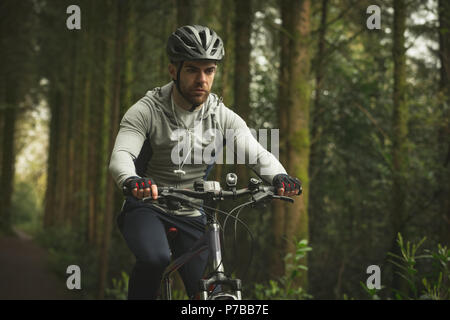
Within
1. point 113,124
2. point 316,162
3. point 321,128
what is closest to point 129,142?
point 113,124

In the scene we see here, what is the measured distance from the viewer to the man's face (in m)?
3.72

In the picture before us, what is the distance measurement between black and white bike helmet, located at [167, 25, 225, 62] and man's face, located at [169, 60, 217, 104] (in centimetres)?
7

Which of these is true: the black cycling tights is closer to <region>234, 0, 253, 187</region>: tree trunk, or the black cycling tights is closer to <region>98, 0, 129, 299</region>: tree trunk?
<region>234, 0, 253, 187</region>: tree trunk

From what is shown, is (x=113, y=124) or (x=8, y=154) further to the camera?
(x=8, y=154)

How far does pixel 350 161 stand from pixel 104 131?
688 centimetres

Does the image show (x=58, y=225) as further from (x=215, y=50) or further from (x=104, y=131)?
(x=215, y=50)

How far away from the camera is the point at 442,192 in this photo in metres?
8.65

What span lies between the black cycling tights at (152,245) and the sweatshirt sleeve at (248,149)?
597mm

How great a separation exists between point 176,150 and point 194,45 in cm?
77

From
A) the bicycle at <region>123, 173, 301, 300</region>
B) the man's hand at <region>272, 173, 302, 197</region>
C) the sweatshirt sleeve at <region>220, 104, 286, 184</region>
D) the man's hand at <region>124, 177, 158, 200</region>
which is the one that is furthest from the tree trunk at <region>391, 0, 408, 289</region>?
the man's hand at <region>124, 177, 158, 200</region>

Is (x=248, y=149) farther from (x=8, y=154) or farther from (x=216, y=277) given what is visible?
(x=8, y=154)

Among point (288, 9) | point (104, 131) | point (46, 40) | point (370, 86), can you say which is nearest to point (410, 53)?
point (370, 86)

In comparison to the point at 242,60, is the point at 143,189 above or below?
below

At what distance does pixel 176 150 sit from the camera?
3.97 metres
